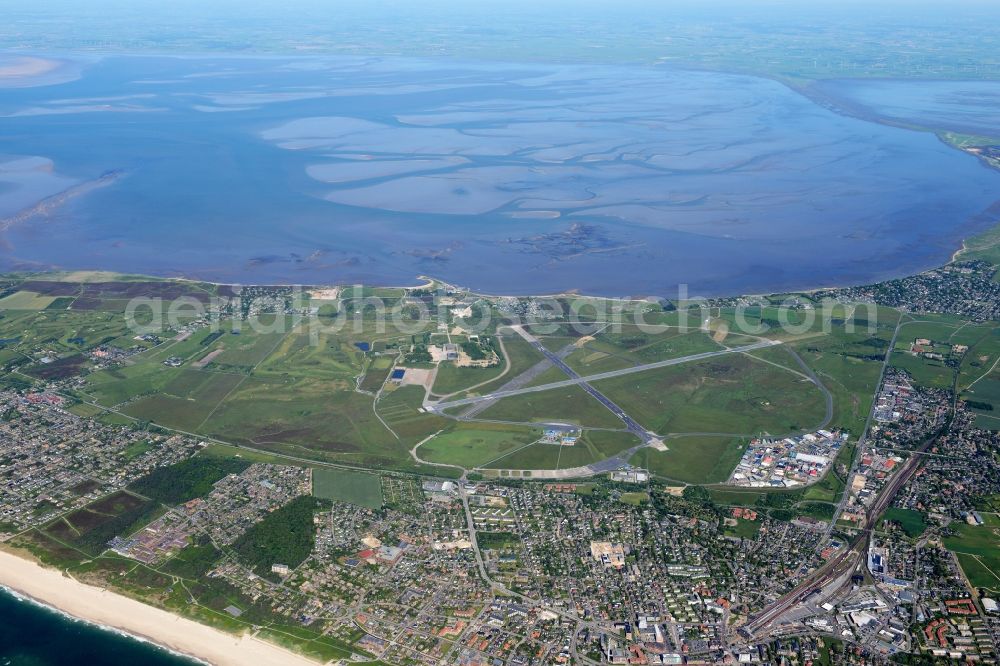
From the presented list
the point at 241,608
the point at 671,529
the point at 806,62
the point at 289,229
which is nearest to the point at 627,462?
the point at 671,529

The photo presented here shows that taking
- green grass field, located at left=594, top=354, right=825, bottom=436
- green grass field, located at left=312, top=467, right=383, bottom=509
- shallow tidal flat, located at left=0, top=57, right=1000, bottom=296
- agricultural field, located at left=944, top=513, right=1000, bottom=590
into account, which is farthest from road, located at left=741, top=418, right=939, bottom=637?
shallow tidal flat, located at left=0, top=57, right=1000, bottom=296

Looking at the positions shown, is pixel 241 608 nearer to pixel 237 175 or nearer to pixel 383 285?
pixel 383 285

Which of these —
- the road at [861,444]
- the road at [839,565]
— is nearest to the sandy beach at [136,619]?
the road at [839,565]

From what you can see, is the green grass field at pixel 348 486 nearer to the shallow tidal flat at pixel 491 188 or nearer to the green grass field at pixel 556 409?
the green grass field at pixel 556 409

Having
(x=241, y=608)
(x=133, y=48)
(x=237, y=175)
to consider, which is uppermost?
(x=133, y=48)

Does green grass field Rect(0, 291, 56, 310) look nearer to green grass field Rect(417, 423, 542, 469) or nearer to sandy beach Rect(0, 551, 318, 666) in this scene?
sandy beach Rect(0, 551, 318, 666)

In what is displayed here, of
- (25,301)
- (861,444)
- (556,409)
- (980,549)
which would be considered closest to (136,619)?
(556,409)
